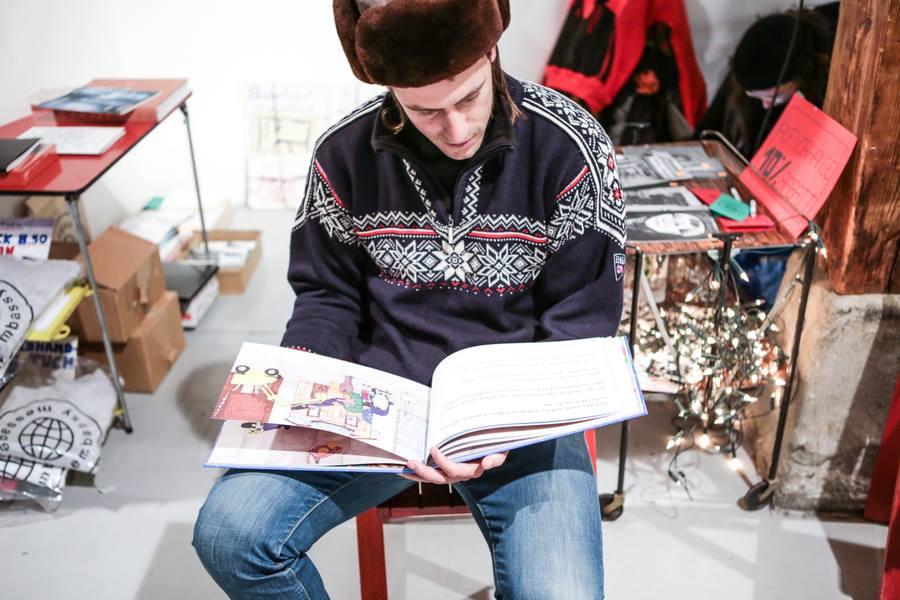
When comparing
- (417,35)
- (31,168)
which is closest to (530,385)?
(417,35)

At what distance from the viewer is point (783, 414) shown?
1894 millimetres

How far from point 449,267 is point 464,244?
0.05 m

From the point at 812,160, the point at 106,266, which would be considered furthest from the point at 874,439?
the point at 106,266

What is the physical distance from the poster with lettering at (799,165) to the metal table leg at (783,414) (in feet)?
0.25

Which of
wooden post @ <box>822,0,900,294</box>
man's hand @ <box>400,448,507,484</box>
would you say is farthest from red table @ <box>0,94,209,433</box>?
wooden post @ <box>822,0,900,294</box>

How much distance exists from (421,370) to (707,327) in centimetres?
72

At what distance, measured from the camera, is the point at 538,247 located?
1459mm

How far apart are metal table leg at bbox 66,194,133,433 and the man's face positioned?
0.92 meters

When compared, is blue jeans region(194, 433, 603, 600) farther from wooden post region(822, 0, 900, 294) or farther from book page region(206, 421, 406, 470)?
wooden post region(822, 0, 900, 294)

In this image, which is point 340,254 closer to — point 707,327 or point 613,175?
point 613,175

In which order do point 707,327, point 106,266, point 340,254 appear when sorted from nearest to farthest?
point 340,254 < point 707,327 < point 106,266

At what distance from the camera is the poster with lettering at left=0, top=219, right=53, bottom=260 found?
197cm

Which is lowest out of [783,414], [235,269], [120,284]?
[235,269]

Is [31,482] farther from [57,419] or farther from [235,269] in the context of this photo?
[235,269]
